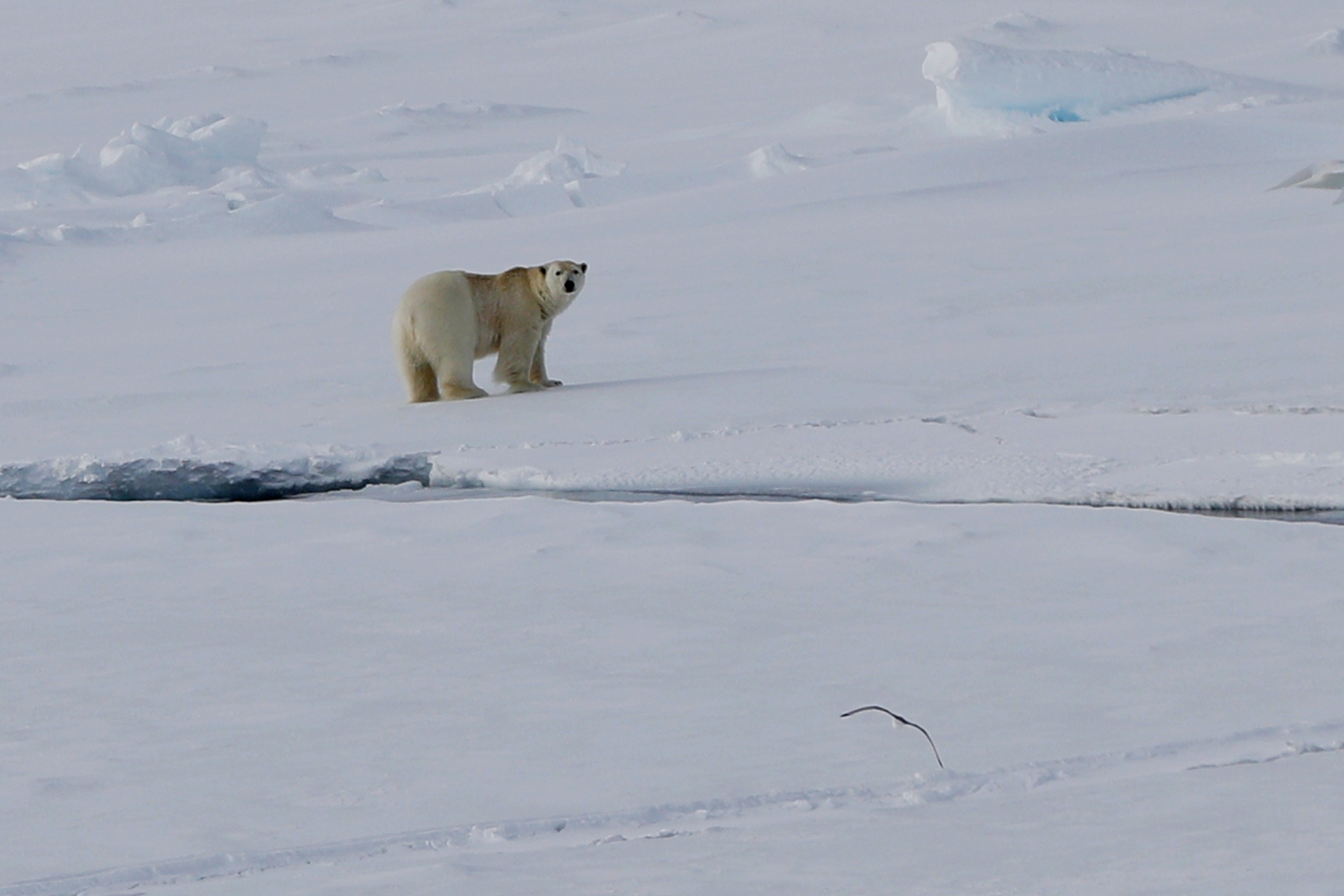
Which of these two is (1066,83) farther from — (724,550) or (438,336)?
(724,550)

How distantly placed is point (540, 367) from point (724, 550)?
262 cm

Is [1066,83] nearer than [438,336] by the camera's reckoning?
No

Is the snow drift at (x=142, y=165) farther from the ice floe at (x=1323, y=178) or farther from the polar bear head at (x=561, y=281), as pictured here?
the polar bear head at (x=561, y=281)

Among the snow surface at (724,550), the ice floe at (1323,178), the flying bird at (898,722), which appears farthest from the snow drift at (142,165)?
the flying bird at (898,722)

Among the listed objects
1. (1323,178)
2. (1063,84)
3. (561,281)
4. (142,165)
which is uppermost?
(1063,84)

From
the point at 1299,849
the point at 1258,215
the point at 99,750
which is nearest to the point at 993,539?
the point at 1299,849

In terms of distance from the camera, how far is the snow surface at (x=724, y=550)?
1832 millimetres

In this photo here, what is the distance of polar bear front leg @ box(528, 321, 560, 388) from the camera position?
220 inches

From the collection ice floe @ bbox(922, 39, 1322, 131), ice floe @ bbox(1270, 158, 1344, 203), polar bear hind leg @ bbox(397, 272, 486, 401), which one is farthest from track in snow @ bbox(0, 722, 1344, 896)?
ice floe @ bbox(922, 39, 1322, 131)

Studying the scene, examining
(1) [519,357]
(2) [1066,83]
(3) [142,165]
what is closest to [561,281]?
(1) [519,357]

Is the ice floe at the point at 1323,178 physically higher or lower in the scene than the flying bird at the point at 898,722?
higher

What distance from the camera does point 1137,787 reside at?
6.24 feet

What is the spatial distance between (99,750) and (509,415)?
288 cm

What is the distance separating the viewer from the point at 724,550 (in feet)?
10.2
